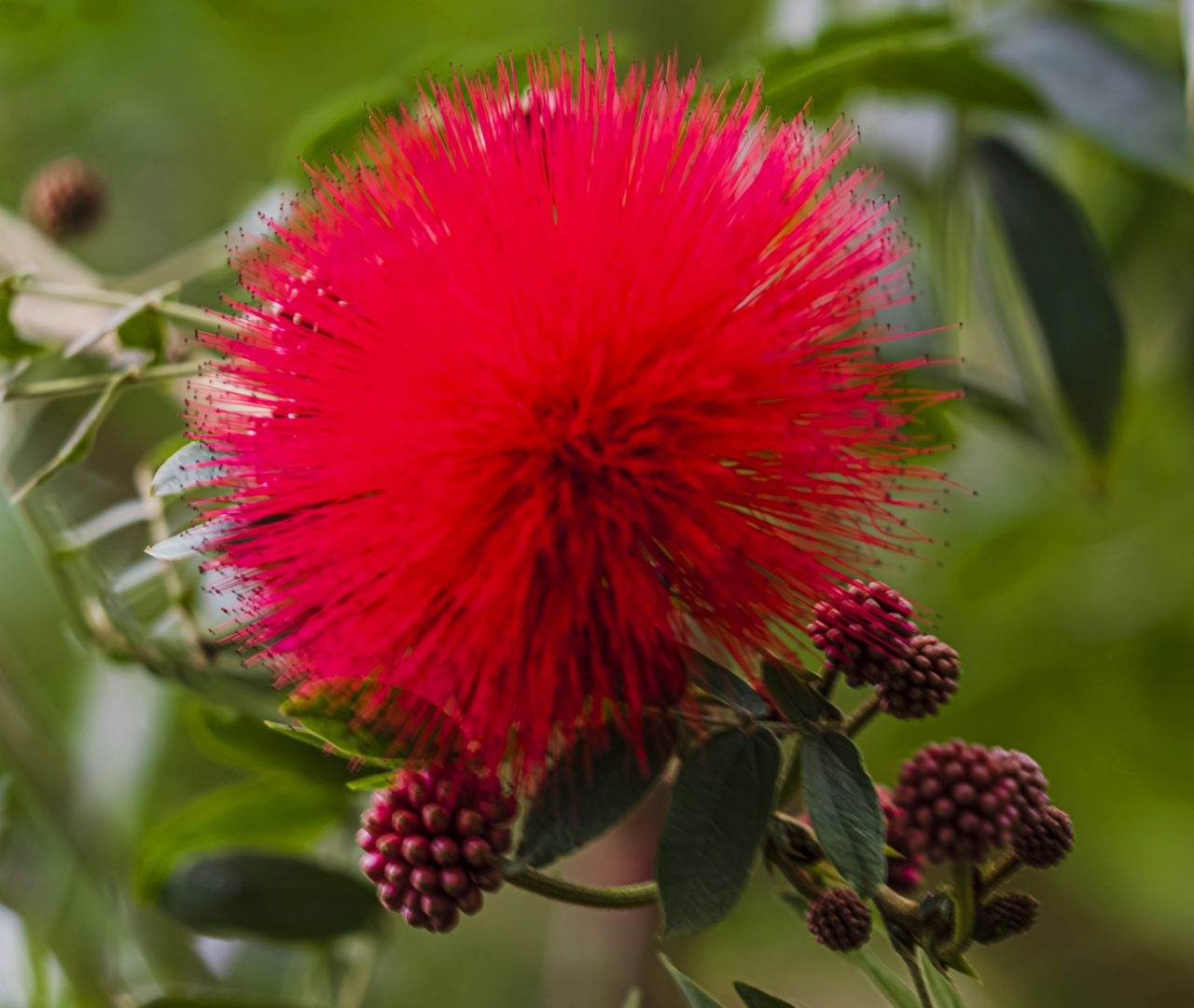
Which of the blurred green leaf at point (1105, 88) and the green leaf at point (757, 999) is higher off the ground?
the blurred green leaf at point (1105, 88)

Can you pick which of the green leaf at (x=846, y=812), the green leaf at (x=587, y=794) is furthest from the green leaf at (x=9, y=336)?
the green leaf at (x=846, y=812)

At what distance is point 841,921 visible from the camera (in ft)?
1.50

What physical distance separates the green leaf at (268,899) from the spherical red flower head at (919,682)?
1.89 feet

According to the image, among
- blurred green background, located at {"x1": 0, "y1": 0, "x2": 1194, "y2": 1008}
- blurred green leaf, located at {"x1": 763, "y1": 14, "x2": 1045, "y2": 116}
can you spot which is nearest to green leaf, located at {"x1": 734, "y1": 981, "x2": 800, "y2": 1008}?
blurred green background, located at {"x1": 0, "y1": 0, "x2": 1194, "y2": 1008}

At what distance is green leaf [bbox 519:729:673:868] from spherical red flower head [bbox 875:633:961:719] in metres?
0.12

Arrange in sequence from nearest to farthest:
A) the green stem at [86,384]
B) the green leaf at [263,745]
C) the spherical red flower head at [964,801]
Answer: the spherical red flower head at [964,801] < the green stem at [86,384] < the green leaf at [263,745]

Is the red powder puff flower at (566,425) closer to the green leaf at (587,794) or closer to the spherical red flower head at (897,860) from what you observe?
the green leaf at (587,794)

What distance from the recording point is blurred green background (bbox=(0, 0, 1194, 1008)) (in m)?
0.92

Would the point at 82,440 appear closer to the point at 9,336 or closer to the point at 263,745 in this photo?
the point at 9,336

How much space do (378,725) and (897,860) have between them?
11.7 inches

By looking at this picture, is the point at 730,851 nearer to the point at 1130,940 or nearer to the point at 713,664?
the point at 713,664

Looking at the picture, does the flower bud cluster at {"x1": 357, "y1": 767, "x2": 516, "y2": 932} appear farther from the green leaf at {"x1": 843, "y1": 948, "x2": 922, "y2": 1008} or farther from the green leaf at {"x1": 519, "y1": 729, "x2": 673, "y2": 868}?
the green leaf at {"x1": 843, "y1": 948, "x2": 922, "y2": 1008}

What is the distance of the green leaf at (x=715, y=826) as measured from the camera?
463 millimetres

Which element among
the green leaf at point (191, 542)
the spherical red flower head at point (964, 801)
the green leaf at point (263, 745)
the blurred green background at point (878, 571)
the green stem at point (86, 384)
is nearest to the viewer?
the spherical red flower head at point (964, 801)
